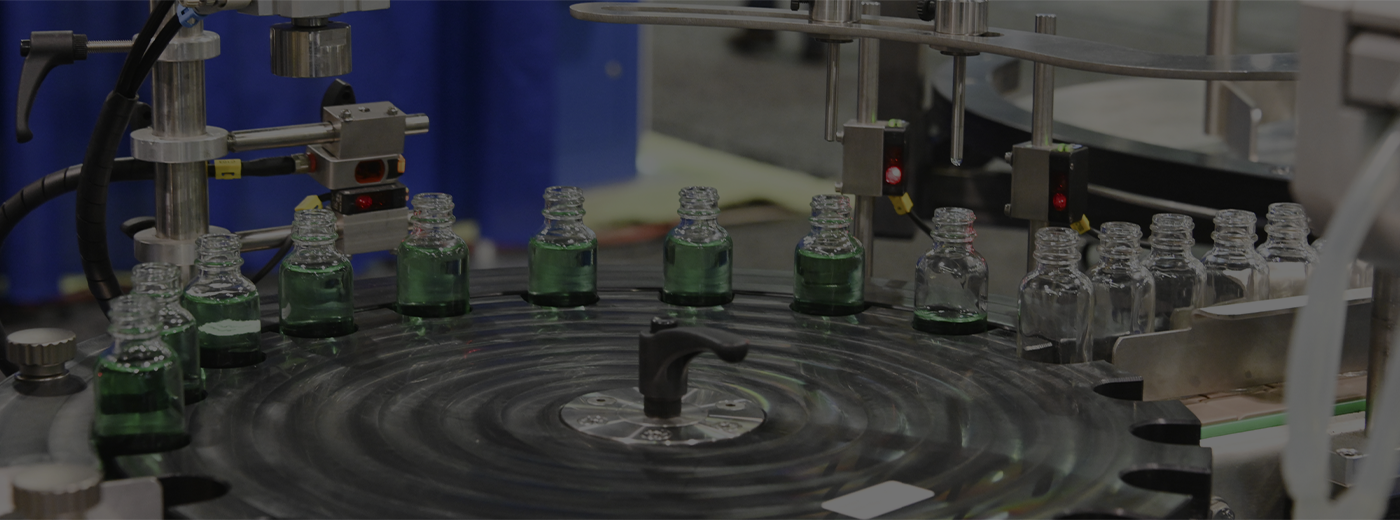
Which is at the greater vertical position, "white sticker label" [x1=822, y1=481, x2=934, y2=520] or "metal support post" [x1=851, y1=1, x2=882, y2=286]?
"metal support post" [x1=851, y1=1, x2=882, y2=286]

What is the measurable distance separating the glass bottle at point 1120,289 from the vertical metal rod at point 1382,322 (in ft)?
0.68

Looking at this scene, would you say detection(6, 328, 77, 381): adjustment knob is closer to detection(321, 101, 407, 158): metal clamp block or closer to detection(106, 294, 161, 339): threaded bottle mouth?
detection(106, 294, 161, 339): threaded bottle mouth

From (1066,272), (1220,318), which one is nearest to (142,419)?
(1066,272)

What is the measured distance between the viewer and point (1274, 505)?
121 cm

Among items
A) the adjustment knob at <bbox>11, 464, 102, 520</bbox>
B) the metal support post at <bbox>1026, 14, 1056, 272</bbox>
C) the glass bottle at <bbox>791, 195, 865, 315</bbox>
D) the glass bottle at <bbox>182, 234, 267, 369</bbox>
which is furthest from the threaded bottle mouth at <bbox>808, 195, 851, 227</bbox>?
the adjustment knob at <bbox>11, 464, 102, 520</bbox>

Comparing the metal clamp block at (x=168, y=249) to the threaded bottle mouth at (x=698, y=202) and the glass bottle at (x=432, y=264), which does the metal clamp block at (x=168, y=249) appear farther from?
the threaded bottle mouth at (x=698, y=202)

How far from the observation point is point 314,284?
1.41 m

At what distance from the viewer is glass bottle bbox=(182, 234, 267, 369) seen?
1316 millimetres

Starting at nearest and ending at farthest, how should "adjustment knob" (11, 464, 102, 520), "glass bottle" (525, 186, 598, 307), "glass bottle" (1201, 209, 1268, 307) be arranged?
"adjustment knob" (11, 464, 102, 520), "glass bottle" (1201, 209, 1268, 307), "glass bottle" (525, 186, 598, 307)

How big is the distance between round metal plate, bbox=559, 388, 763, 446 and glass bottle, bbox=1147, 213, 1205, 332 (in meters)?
0.44

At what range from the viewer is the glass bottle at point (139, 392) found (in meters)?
1.10

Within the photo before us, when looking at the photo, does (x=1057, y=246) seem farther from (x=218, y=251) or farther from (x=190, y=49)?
(x=190, y=49)

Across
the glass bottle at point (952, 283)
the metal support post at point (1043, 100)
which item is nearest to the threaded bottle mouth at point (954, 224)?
the glass bottle at point (952, 283)

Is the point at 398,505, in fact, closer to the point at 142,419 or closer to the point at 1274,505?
the point at 142,419
